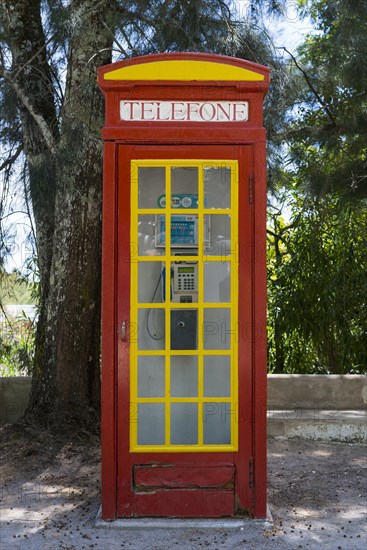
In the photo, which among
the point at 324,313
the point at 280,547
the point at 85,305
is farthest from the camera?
the point at 324,313

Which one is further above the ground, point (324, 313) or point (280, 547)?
point (324, 313)

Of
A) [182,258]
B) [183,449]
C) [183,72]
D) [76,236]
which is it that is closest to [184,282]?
[182,258]

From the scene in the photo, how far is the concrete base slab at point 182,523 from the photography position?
13.6ft

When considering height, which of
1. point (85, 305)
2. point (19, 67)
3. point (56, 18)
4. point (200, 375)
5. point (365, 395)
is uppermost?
point (56, 18)

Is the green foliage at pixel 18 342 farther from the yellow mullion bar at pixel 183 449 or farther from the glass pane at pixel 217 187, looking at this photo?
the glass pane at pixel 217 187

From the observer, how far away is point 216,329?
4.34 metres

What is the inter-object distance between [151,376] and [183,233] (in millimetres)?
939

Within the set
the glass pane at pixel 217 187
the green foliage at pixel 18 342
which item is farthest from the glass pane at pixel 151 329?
the green foliage at pixel 18 342

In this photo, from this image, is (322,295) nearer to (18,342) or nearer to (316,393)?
(316,393)

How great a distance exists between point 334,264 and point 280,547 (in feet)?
16.4

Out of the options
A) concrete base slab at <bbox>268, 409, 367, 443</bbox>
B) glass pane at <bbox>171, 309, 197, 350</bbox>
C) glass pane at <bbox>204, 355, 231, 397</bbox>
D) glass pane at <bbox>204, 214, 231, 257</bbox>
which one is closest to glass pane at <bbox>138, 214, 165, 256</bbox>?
glass pane at <bbox>204, 214, 231, 257</bbox>

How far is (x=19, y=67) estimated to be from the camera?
6.71 m

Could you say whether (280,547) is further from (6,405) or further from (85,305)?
(6,405)

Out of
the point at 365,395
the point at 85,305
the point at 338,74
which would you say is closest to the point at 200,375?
the point at 85,305
